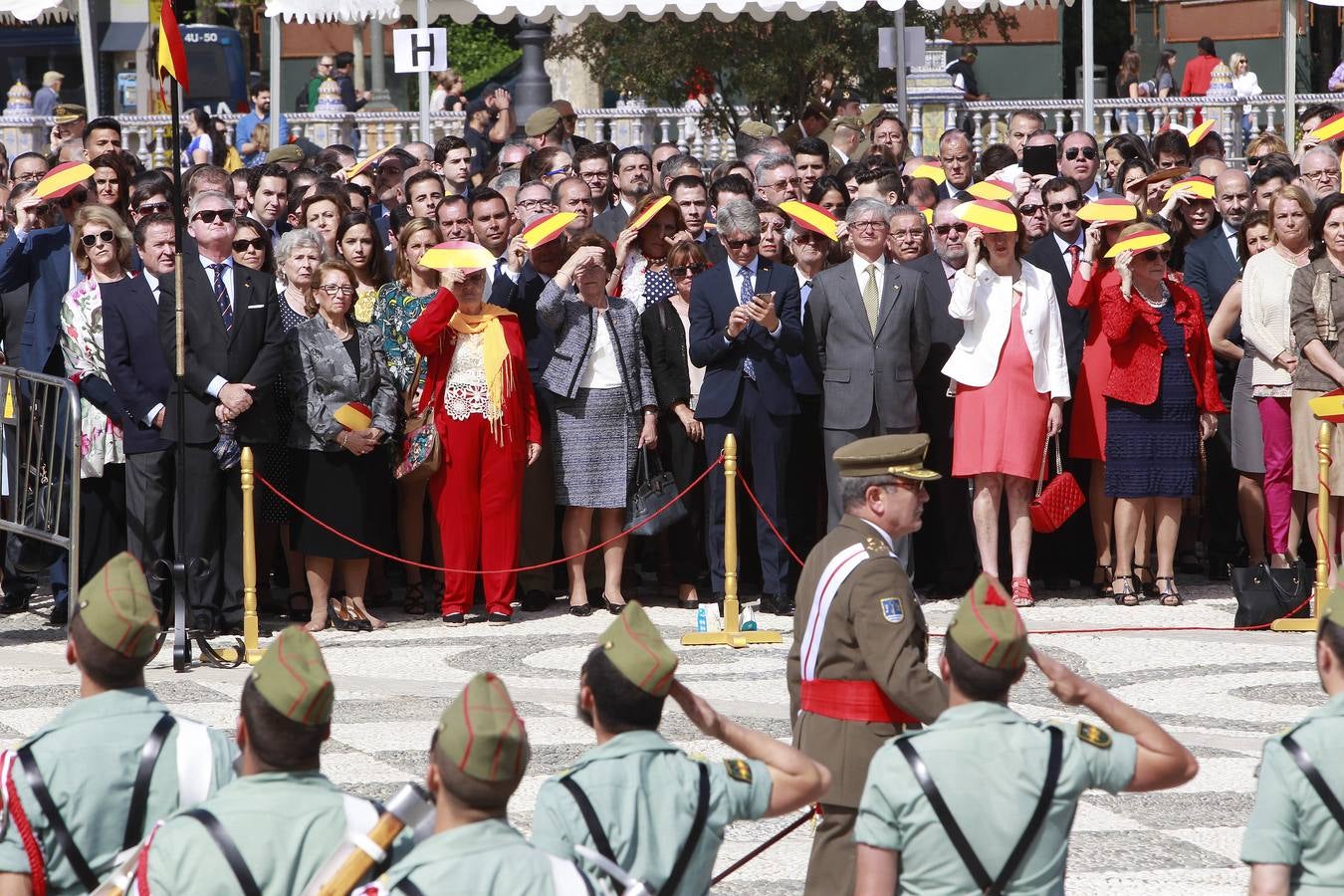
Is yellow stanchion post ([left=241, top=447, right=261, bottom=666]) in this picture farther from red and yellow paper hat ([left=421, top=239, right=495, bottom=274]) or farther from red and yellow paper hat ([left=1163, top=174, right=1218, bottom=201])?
red and yellow paper hat ([left=1163, top=174, right=1218, bottom=201])

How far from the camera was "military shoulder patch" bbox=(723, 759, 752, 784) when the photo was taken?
189 inches

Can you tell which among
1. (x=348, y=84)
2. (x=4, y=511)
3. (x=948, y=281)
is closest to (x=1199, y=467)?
(x=948, y=281)

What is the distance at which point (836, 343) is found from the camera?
463 inches

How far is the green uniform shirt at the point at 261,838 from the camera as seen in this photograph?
424cm

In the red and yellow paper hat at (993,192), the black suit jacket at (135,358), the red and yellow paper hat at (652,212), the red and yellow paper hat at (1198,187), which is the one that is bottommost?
the black suit jacket at (135,358)

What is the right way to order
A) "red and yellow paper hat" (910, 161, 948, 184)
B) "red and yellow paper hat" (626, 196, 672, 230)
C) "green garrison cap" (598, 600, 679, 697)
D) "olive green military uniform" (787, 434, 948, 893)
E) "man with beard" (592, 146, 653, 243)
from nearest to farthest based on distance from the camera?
"green garrison cap" (598, 600, 679, 697), "olive green military uniform" (787, 434, 948, 893), "red and yellow paper hat" (626, 196, 672, 230), "man with beard" (592, 146, 653, 243), "red and yellow paper hat" (910, 161, 948, 184)

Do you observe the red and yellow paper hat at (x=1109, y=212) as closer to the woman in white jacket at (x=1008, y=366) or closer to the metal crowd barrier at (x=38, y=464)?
the woman in white jacket at (x=1008, y=366)

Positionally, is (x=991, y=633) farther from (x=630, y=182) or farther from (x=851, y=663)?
(x=630, y=182)

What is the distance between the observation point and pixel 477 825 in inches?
163

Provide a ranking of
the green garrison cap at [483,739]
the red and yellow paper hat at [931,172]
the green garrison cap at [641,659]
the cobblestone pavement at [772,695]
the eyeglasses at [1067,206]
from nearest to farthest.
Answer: the green garrison cap at [483,739], the green garrison cap at [641,659], the cobblestone pavement at [772,695], the eyeglasses at [1067,206], the red and yellow paper hat at [931,172]

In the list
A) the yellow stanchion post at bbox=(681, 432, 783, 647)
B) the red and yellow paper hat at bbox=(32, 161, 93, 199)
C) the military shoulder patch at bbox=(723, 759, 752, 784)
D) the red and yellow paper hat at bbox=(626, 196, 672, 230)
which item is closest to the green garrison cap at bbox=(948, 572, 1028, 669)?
the military shoulder patch at bbox=(723, 759, 752, 784)

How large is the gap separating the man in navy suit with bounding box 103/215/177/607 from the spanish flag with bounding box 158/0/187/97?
79 cm

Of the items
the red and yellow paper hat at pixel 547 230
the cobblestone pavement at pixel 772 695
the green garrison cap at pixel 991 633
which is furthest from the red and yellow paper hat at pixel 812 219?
the green garrison cap at pixel 991 633

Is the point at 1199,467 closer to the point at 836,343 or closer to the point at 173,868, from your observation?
the point at 836,343
